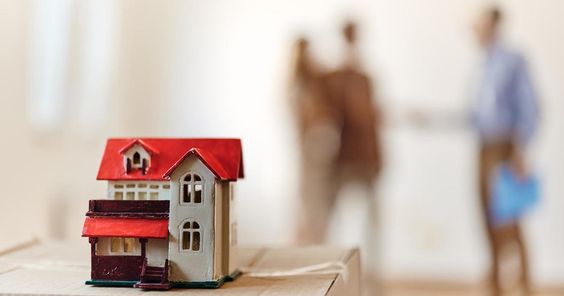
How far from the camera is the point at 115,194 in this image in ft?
5.08

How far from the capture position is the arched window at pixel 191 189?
4.82 feet

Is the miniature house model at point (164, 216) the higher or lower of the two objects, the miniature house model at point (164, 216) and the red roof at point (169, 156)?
the lower

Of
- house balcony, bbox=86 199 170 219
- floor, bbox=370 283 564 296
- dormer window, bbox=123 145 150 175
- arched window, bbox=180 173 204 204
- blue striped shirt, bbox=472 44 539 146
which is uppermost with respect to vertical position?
blue striped shirt, bbox=472 44 539 146

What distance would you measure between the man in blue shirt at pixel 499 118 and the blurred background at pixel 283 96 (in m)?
0.07

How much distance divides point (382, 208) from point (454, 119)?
0.64 meters

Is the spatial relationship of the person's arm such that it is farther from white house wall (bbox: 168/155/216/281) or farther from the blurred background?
white house wall (bbox: 168/155/216/281)

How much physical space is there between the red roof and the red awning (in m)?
0.08

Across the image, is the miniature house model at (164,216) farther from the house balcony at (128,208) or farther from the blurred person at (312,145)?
the blurred person at (312,145)

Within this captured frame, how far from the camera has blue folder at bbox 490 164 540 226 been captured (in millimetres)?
4812

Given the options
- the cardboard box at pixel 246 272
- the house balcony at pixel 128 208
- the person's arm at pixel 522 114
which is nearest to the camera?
the cardboard box at pixel 246 272

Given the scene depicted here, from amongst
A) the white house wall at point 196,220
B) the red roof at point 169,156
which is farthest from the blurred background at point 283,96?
the white house wall at point 196,220

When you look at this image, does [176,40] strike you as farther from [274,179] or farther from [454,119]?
[454,119]

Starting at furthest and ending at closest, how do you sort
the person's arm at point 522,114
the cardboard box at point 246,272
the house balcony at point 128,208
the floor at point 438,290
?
the floor at point 438,290, the person's arm at point 522,114, the house balcony at point 128,208, the cardboard box at point 246,272

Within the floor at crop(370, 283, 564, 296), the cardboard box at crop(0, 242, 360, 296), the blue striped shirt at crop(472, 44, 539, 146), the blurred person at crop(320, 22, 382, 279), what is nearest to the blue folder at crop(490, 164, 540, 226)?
the blue striped shirt at crop(472, 44, 539, 146)
